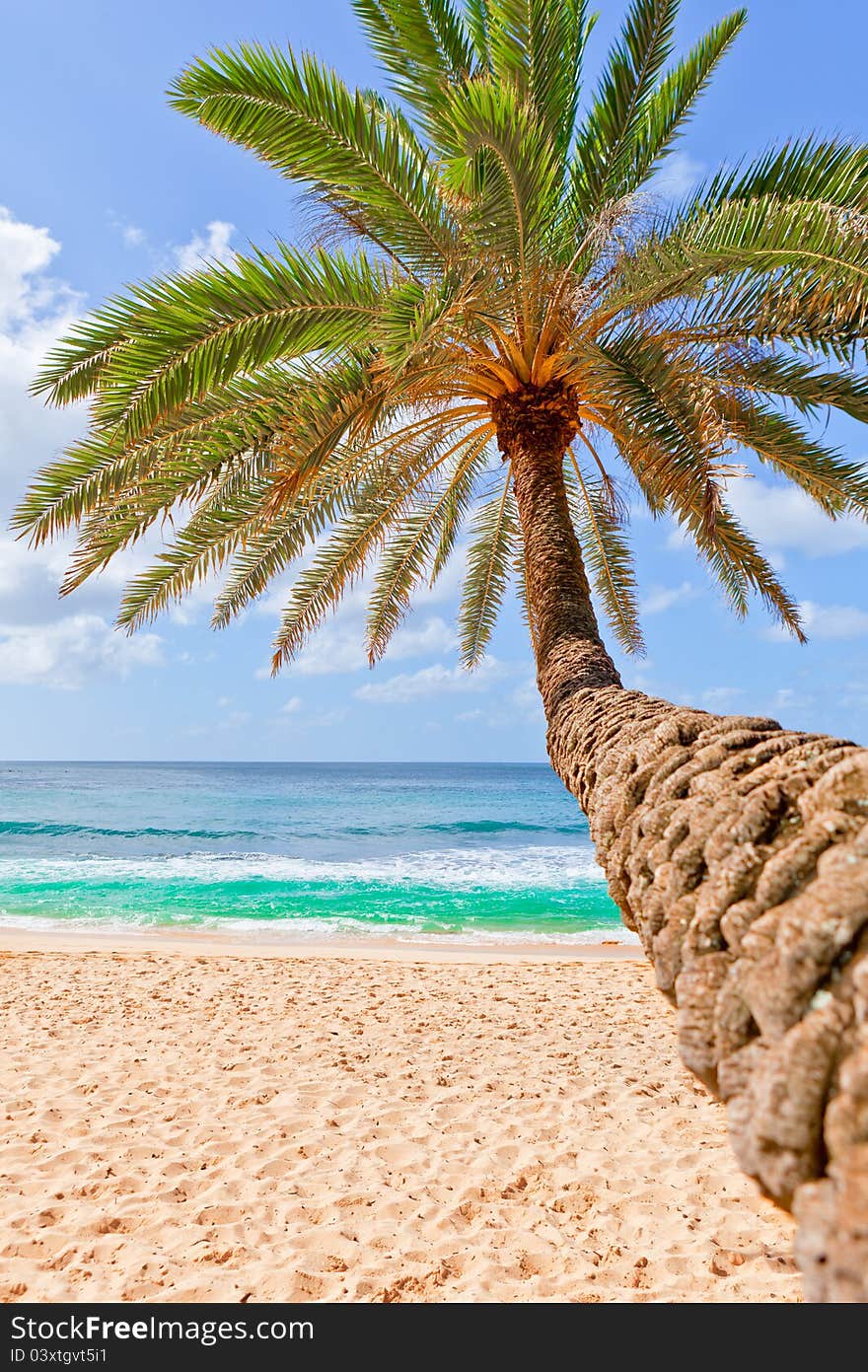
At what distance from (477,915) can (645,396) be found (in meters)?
13.3

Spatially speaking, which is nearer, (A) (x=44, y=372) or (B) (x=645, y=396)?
(B) (x=645, y=396)

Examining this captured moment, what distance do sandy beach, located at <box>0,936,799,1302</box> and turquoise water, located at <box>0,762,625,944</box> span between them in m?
6.46

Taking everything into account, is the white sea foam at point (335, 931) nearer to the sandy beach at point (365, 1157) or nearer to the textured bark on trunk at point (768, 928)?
the sandy beach at point (365, 1157)

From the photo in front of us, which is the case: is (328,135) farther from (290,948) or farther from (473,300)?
(290,948)

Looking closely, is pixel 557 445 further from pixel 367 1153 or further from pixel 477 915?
pixel 477 915

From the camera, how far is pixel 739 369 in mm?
5180

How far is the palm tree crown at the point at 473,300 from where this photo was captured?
14.0 ft

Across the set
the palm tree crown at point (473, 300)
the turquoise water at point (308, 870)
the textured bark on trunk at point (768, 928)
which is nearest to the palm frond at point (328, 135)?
the palm tree crown at point (473, 300)

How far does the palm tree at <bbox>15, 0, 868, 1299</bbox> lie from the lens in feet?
5.93

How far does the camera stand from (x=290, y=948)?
12.1m

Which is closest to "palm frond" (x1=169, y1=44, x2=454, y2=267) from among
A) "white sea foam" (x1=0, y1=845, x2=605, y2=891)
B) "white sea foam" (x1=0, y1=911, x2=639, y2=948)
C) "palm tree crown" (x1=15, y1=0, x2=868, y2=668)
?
"palm tree crown" (x1=15, y1=0, x2=868, y2=668)
